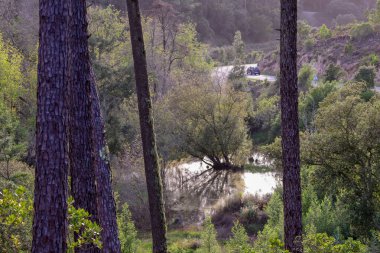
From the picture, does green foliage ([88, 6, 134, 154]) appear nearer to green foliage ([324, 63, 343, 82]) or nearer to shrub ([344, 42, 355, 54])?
green foliage ([324, 63, 343, 82])

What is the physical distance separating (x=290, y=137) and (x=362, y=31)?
40.4m

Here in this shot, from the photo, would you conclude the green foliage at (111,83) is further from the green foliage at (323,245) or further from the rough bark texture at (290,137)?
the green foliage at (323,245)

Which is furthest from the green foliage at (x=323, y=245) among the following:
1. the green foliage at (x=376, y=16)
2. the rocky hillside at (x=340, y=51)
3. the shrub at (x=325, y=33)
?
the shrub at (x=325, y=33)

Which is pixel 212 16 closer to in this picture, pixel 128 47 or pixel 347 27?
pixel 347 27

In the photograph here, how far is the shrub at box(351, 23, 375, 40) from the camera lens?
43206mm

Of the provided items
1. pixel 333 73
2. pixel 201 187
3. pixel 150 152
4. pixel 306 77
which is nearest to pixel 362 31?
pixel 333 73

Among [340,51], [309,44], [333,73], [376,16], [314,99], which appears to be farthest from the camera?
[309,44]

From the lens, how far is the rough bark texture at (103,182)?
282 inches

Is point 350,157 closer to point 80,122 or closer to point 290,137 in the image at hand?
point 290,137

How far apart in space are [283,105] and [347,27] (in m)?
45.9

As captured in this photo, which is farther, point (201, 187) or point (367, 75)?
point (367, 75)

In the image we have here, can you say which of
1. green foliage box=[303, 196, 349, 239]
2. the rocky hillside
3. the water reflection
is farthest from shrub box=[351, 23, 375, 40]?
green foliage box=[303, 196, 349, 239]

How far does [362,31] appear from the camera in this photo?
43.5 meters

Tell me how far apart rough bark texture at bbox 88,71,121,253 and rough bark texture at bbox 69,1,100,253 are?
0.29 metres
